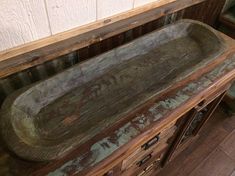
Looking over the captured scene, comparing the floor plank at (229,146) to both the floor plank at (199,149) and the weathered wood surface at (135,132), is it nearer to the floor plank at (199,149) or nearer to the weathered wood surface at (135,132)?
the floor plank at (199,149)

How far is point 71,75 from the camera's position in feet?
2.47

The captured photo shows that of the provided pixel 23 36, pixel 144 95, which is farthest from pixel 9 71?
pixel 144 95

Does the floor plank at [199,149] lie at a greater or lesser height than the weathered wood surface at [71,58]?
lesser

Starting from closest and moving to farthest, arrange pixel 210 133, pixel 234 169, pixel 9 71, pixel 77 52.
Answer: pixel 9 71, pixel 77 52, pixel 234 169, pixel 210 133

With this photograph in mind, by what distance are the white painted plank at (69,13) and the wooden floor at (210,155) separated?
104 cm

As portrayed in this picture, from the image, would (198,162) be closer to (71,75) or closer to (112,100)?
(112,100)

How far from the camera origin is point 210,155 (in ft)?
4.66

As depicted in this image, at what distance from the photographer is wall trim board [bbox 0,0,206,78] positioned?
0.68 m

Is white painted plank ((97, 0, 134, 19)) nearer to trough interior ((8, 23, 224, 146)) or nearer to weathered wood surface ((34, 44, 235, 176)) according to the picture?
trough interior ((8, 23, 224, 146))

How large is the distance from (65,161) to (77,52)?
456 millimetres

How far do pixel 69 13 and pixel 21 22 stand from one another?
17 centimetres

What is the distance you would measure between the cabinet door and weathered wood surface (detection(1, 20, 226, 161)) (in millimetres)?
186

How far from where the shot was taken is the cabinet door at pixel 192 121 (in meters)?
0.88

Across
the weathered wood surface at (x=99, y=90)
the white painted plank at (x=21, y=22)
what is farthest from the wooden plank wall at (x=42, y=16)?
the weathered wood surface at (x=99, y=90)
